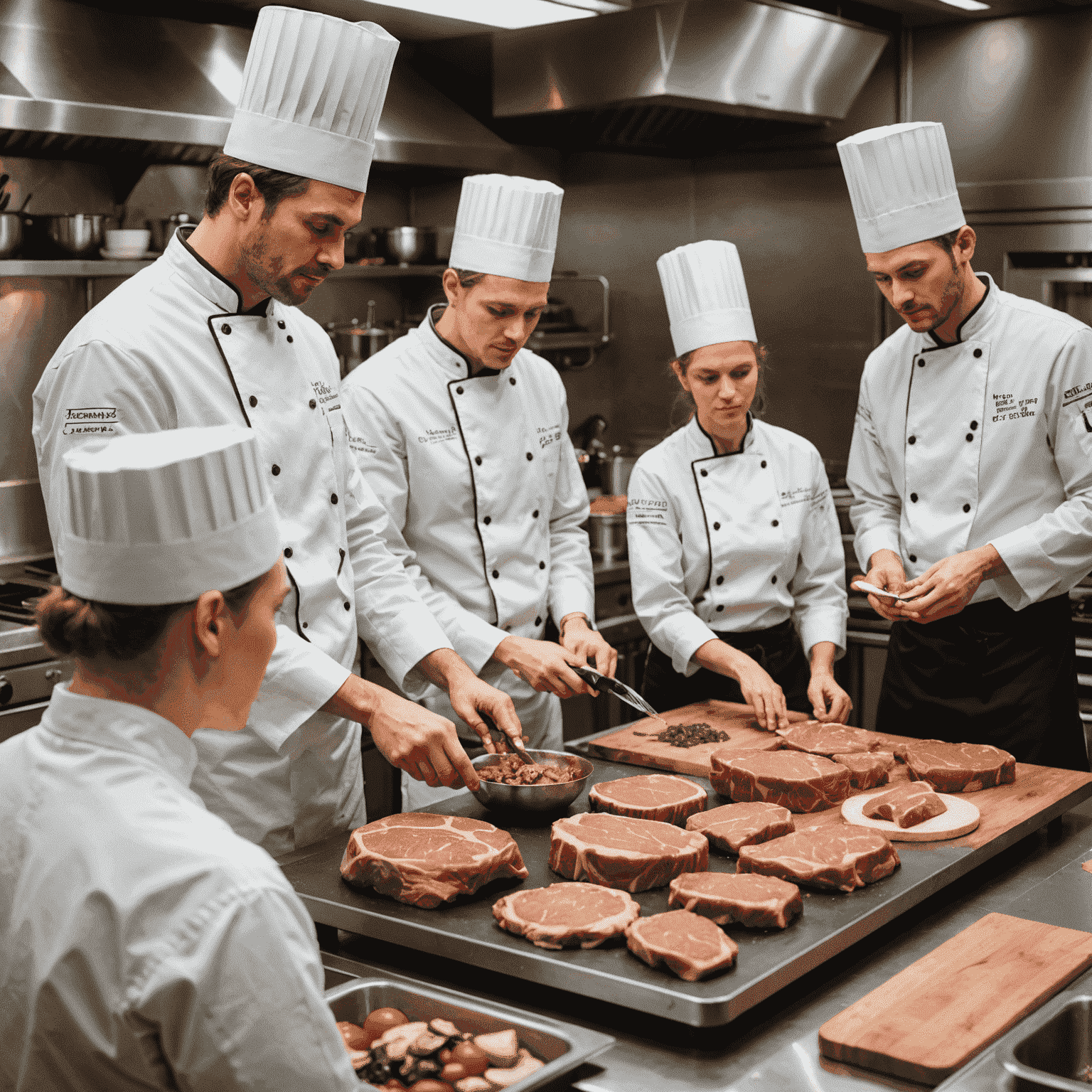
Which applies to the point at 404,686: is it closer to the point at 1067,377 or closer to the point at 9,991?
the point at 9,991

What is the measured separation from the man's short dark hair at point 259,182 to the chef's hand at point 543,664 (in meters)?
1.00

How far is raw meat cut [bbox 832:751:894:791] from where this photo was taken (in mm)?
2375

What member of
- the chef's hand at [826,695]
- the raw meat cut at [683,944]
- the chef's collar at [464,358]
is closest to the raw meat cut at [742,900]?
the raw meat cut at [683,944]

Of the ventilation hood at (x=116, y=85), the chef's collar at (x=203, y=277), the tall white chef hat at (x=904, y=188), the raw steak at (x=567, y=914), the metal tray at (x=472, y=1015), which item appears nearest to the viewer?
the metal tray at (x=472, y=1015)

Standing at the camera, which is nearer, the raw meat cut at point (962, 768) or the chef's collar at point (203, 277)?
the chef's collar at point (203, 277)

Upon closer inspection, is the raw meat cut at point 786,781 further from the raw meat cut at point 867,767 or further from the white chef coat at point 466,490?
the white chef coat at point 466,490

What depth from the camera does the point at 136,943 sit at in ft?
3.35

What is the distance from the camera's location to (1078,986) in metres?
1.61

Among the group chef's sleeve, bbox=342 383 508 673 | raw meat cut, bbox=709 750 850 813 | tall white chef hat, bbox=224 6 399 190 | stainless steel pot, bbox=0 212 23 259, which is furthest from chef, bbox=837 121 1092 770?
stainless steel pot, bbox=0 212 23 259

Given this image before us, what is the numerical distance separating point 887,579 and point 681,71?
216 centimetres

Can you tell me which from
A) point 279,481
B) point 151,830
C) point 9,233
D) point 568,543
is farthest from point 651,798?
point 9,233

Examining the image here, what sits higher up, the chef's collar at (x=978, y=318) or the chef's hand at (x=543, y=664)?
the chef's collar at (x=978, y=318)

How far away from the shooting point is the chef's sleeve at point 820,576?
3135 millimetres

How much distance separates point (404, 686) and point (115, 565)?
1.38 metres
